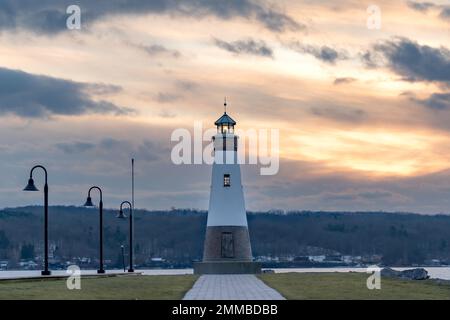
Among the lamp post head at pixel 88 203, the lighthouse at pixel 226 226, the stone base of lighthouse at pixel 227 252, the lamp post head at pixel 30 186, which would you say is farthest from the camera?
the lighthouse at pixel 226 226

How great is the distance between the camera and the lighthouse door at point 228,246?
76062 mm

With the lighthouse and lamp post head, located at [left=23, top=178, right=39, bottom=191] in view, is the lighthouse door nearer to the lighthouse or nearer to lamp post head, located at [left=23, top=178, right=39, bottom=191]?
the lighthouse

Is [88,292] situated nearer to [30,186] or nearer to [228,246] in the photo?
[30,186]

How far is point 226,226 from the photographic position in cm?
7619

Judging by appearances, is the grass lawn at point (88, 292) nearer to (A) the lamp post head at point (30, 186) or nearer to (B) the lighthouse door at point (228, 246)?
(A) the lamp post head at point (30, 186)

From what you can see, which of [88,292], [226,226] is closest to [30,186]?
[88,292]

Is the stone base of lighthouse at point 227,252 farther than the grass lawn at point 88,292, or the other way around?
the stone base of lighthouse at point 227,252

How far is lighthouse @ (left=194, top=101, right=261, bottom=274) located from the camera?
75875 mm

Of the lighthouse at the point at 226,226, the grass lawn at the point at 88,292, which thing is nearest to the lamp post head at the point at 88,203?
the lighthouse at the point at 226,226
